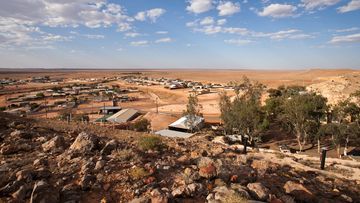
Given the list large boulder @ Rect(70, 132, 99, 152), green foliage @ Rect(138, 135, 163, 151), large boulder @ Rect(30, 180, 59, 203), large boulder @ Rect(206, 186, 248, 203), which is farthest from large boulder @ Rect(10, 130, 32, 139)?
large boulder @ Rect(206, 186, 248, 203)

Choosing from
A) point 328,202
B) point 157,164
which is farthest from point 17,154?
point 328,202

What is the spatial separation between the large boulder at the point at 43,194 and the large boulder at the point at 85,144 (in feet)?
10.4

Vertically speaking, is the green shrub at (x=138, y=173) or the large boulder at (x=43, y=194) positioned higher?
the large boulder at (x=43, y=194)

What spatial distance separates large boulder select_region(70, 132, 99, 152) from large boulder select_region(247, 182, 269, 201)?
6.02 meters

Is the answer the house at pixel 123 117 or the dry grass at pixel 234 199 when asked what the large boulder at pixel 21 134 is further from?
the house at pixel 123 117

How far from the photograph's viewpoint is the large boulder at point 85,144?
10.1m

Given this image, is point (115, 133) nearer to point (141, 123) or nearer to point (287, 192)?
point (287, 192)

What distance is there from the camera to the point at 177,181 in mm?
8273

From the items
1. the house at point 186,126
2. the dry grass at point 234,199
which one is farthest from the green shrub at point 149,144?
the house at point 186,126

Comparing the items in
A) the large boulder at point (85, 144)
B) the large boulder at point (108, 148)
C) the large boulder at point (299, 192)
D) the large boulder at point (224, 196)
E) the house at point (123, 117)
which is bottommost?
the house at point (123, 117)

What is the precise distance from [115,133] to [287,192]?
40.1 feet

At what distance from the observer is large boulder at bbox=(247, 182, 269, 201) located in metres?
7.52

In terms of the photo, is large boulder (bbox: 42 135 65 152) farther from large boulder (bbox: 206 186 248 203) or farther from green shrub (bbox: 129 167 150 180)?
large boulder (bbox: 206 186 248 203)

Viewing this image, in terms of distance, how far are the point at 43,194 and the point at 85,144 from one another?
3.81 metres
